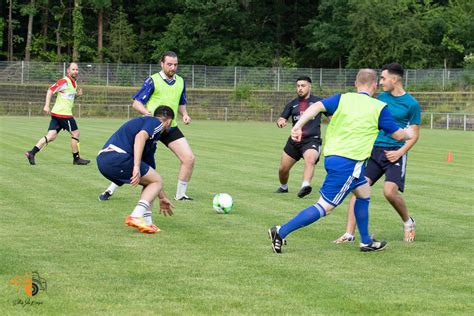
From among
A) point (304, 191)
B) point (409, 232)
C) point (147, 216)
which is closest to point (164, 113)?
point (147, 216)

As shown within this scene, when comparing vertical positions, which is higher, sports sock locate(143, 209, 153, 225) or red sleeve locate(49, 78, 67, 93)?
red sleeve locate(49, 78, 67, 93)

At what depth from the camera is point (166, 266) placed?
7.97 meters

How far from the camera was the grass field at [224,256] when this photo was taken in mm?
6621

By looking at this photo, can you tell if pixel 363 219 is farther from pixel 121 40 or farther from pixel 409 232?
pixel 121 40

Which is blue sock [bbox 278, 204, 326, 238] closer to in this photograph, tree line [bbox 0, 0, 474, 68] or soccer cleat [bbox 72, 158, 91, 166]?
soccer cleat [bbox 72, 158, 91, 166]

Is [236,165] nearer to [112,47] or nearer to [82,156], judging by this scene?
[82,156]

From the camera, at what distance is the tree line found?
2530 inches

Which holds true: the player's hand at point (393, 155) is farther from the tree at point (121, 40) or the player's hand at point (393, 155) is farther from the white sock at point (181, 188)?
the tree at point (121, 40)

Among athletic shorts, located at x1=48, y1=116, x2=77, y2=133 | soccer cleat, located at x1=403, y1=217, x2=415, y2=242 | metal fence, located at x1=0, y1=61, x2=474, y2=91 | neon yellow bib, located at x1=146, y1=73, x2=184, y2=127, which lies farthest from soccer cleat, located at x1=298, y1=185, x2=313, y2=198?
metal fence, located at x1=0, y1=61, x2=474, y2=91

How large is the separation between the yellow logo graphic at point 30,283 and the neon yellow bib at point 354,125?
3069 millimetres

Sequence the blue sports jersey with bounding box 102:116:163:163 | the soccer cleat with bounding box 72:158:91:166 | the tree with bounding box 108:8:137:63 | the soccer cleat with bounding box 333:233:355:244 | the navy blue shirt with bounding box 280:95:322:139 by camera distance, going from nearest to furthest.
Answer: the soccer cleat with bounding box 333:233:355:244 → the blue sports jersey with bounding box 102:116:163:163 → the navy blue shirt with bounding box 280:95:322:139 → the soccer cleat with bounding box 72:158:91:166 → the tree with bounding box 108:8:137:63

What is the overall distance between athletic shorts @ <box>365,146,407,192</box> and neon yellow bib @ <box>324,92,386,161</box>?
43.7 inches

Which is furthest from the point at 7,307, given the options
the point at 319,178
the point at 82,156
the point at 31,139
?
the point at 31,139

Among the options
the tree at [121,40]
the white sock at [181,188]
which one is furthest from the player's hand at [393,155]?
the tree at [121,40]
